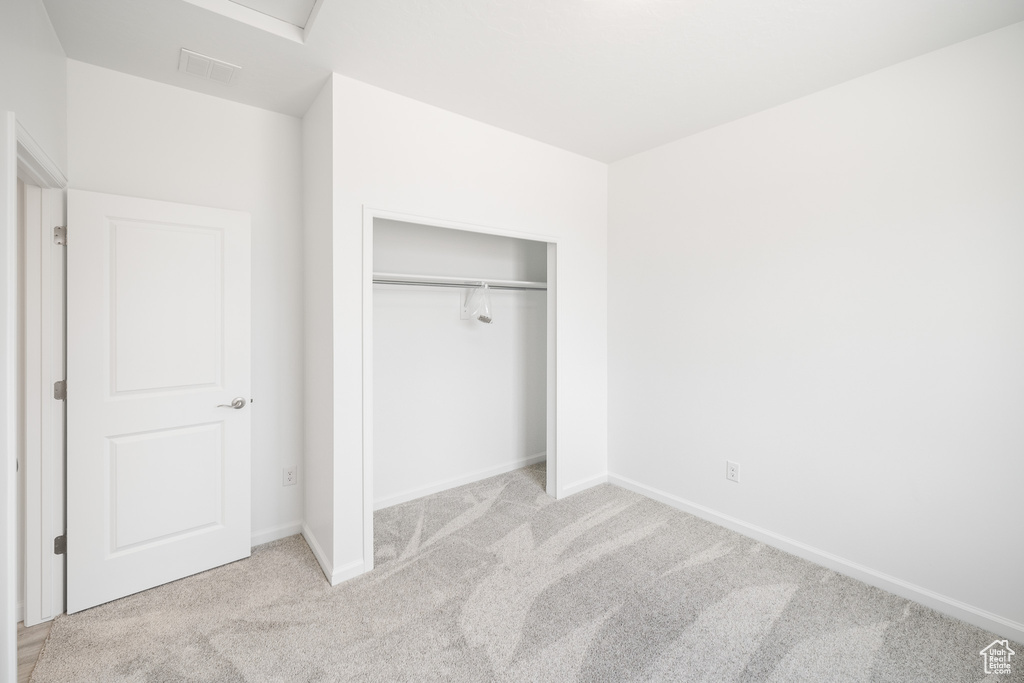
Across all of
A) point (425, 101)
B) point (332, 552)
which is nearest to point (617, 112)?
point (425, 101)

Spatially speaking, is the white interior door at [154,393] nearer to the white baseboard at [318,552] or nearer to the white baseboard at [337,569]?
the white baseboard at [318,552]

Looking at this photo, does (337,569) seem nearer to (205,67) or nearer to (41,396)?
(41,396)

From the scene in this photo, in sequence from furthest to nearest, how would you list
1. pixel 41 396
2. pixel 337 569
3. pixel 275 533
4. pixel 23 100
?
pixel 275 533, pixel 337 569, pixel 41 396, pixel 23 100

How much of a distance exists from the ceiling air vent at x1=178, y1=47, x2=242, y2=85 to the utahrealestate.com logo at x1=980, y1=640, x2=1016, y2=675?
4.03 metres

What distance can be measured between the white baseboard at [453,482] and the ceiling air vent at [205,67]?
8.42 feet

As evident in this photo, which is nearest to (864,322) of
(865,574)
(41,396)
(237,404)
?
(865,574)

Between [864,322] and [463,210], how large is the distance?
2.18 meters

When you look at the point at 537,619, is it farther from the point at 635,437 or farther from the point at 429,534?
the point at 635,437

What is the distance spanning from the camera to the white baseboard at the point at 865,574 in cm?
195

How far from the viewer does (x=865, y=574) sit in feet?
7.55

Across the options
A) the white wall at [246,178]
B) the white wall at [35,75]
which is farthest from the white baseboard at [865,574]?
the white wall at [35,75]

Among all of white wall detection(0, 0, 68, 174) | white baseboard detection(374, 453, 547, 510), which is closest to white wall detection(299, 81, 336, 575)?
white baseboard detection(374, 453, 547, 510)

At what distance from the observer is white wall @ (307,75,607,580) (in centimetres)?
231

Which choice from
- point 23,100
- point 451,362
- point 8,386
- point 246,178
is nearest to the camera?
point 8,386
